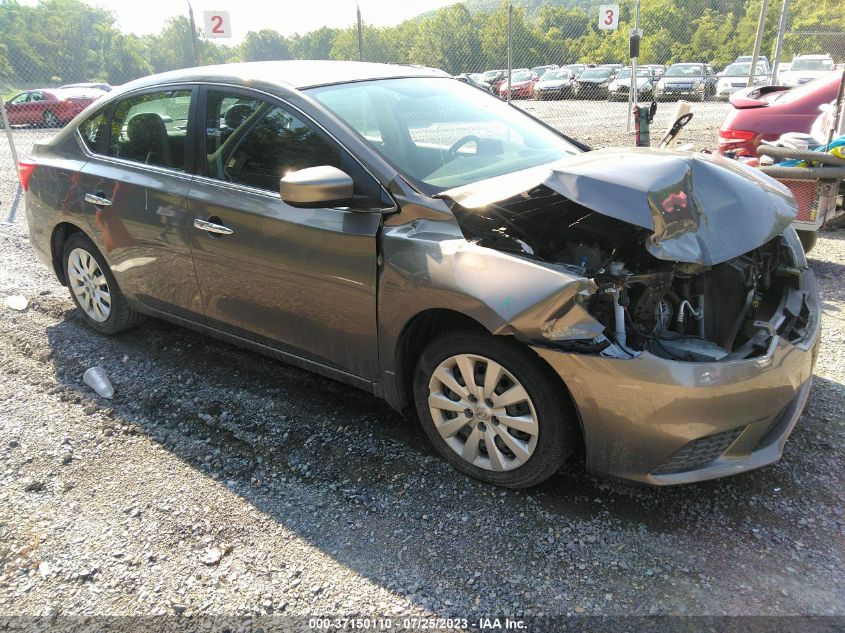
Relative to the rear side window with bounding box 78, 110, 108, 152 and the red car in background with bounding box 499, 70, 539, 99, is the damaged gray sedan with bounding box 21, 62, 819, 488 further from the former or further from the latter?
the red car in background with bounding box 499, 70, 539, 99

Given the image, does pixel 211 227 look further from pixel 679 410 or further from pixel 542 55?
pixel 542 55

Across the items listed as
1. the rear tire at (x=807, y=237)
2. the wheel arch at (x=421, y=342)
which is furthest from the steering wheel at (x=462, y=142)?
the rear tire at (x=807, y=237)

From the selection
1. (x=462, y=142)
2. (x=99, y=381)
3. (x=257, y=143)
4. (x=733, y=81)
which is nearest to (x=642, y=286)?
(x=462, y=142)

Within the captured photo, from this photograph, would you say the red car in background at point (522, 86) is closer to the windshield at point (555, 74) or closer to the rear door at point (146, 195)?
the windshield at point (555, 74)

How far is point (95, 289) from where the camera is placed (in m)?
4.47

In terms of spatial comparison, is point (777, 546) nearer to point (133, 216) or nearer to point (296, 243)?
point (296, 243)

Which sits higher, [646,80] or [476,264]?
[646,80]

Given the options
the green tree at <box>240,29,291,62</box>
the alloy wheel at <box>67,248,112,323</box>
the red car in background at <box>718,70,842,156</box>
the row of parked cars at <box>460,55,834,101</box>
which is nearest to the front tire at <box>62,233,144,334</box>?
the alloy wheel at <box>67,248,112,323</box>

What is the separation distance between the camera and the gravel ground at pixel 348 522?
2.32m

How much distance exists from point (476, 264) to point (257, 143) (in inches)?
56.5

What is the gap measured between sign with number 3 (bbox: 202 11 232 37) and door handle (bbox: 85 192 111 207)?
33.9 feet

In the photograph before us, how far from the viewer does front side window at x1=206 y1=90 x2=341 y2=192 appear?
3.12 metres

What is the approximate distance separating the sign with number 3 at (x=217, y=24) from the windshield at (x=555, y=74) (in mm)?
15273

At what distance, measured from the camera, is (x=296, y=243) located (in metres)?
3.11
